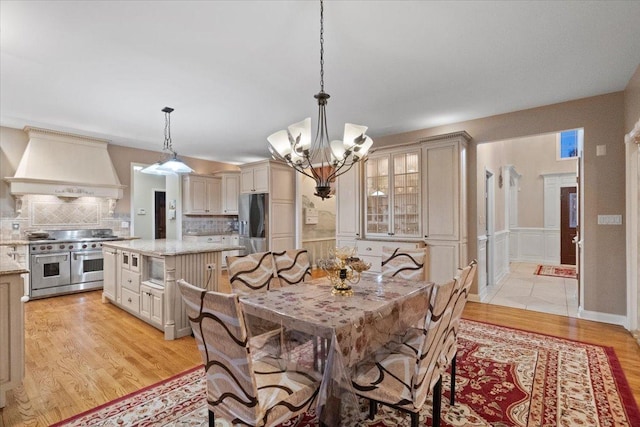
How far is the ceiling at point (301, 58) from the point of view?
2148 mm

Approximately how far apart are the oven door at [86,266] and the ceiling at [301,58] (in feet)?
6.92

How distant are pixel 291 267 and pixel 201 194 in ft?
16.1

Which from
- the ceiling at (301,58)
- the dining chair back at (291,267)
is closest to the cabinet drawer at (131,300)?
the dining chair back at (291,267)

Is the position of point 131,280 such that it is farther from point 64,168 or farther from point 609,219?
point 609,219

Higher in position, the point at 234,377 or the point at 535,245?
the point at 234,377

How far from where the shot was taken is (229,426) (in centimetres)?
185

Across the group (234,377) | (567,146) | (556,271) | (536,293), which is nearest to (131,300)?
(234,377)

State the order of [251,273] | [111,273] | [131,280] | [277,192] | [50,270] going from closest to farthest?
1. [251,273]
2. [131,280]
3. [111,273]
4. [50,270]
5. [277,192]

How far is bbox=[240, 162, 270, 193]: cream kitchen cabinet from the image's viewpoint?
19.7 feet

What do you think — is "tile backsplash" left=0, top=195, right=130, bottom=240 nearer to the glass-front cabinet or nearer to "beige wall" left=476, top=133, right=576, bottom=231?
the glass-front cabinet

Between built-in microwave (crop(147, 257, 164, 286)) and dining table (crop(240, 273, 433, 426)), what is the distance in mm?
2070

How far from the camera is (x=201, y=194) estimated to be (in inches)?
270

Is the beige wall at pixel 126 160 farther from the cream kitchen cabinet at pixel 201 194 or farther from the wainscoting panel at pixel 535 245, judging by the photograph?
the wainscoting panel at pixel 535 245

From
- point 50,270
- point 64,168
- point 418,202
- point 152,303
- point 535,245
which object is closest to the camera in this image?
point 152,303
